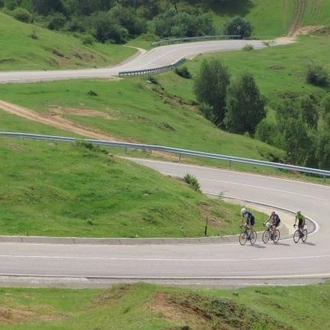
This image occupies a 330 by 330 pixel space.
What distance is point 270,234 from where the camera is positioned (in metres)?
33.1

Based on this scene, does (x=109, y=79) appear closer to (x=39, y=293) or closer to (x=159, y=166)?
(x=159, y=166)

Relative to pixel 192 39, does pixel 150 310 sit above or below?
above

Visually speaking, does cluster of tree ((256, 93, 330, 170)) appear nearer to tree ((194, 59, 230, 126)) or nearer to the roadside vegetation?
the roadside vegetation

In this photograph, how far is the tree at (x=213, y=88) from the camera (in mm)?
80250

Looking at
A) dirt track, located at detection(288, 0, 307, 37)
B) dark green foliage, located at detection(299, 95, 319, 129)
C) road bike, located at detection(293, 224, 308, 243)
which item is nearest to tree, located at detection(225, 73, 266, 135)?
dark green foliage, located at detection(299, 95, 319, 129)

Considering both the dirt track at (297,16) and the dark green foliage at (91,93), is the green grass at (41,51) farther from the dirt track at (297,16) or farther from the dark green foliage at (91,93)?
the dirt track at (297,16)

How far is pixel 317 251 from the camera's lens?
107 ft

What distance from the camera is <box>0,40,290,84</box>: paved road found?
233 ft

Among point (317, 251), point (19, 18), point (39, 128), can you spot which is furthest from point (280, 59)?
point (317, 251)

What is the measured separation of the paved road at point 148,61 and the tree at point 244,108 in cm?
1032

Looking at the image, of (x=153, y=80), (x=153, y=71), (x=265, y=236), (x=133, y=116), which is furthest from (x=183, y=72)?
(x=265, y=236)

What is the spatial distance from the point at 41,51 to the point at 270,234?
53.3 m

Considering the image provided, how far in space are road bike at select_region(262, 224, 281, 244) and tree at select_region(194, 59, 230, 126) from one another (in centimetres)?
4646

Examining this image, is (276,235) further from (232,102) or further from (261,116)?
(261,116)
